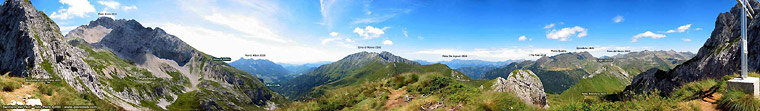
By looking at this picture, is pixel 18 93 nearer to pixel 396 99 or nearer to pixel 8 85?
pixel 8 85

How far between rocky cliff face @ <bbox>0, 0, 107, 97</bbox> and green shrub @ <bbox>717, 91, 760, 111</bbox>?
5802 inches

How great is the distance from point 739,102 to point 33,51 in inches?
6324

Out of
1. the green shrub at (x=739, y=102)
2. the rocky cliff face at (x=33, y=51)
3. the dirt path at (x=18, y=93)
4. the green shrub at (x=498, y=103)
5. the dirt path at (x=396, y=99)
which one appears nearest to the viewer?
the green shrub at (x=739, y=102)

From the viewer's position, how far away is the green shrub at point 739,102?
28.1 feet

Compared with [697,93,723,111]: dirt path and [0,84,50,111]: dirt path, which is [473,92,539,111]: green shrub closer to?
[697,93,723,111]: dirt path

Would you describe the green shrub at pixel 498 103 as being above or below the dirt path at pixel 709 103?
above

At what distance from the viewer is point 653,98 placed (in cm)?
1017

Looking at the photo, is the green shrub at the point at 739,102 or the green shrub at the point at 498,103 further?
the green shrub at the point at 498,103

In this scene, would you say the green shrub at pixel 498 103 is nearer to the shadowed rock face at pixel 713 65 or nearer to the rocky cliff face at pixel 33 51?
the shadowed rock face at pixel 713 65

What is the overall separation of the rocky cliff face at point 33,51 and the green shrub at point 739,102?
14737 cm

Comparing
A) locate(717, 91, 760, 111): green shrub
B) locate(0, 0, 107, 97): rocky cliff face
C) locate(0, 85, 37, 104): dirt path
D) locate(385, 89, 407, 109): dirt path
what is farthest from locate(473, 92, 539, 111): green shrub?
locate(0, 0, 107, 97): rocky cliff face

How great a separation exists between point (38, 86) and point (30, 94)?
3265 millimetres

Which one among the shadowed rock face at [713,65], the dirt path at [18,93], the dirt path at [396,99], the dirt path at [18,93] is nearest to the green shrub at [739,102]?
the dirt path at [396,99]

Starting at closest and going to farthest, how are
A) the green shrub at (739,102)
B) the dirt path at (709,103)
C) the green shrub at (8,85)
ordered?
the green shrub at (739,102) < the dirt path at (709,103) < the green shrub at (8,85)
